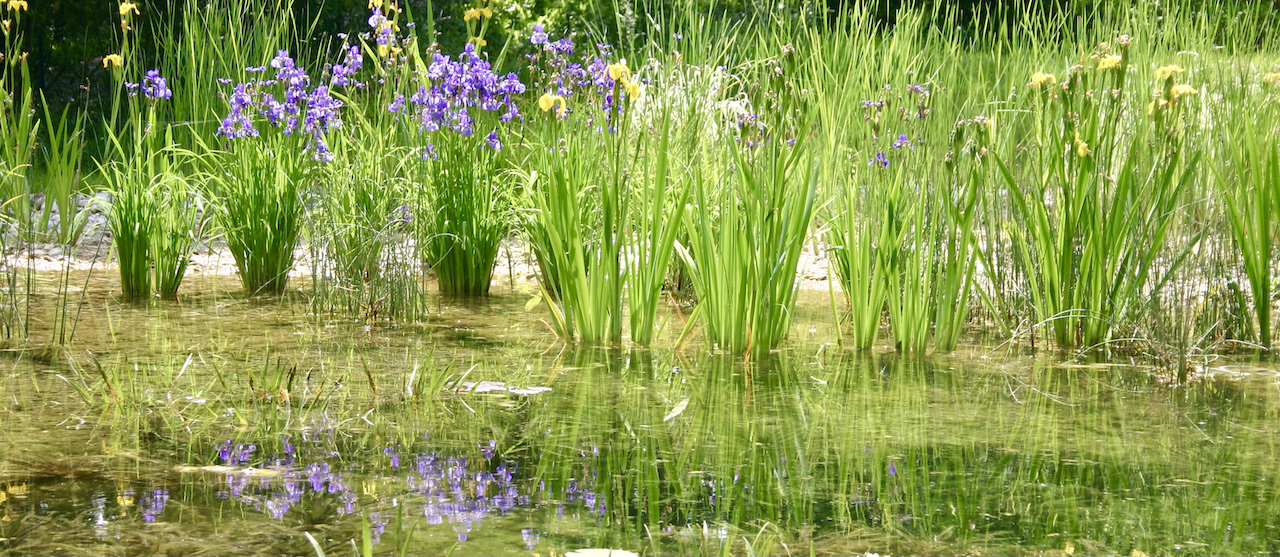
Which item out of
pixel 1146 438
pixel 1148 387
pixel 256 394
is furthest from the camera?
pixel 1148 387

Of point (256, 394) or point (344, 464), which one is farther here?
point (256, 394)

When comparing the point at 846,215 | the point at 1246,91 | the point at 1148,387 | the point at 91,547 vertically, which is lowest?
the point at 91,547

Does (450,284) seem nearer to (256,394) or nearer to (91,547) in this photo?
(256,394)

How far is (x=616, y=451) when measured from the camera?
228 centimetres

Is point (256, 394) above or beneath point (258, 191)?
beneath

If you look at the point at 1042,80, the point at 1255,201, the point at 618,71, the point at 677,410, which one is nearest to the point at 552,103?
the point at 618,71

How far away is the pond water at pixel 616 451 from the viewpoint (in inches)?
70.4

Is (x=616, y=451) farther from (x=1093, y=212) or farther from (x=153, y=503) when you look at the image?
(x=1093, y=212)

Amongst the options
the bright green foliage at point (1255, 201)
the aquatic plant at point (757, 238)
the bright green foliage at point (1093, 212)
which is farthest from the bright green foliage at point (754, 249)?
the bright green foliage at point (1255, 201)

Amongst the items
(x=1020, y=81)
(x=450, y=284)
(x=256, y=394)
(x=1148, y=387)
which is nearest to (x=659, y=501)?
(x=256, y=394)

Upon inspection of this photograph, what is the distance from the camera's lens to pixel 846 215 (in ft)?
11.4

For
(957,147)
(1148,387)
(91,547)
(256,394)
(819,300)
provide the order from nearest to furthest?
(91,547)
(256,394)
(1148,387)
(957,147)
(819,300)

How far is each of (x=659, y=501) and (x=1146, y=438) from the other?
115 centimetres

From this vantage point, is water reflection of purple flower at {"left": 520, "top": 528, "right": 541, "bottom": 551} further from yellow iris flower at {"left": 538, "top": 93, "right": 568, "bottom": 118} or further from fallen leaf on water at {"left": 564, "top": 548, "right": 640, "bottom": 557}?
yellow iris flower at {"left": 538, "top": 93, "right": 568, "bottom": 118}
